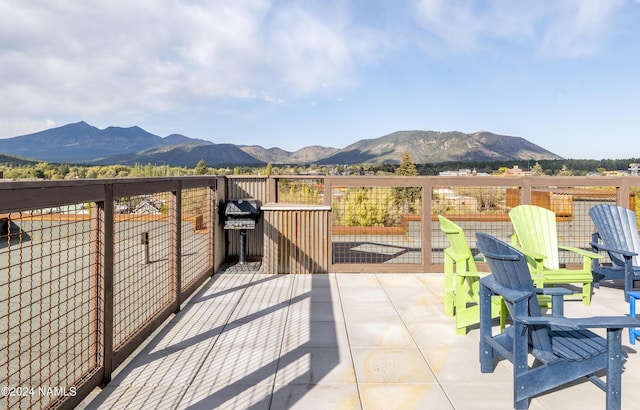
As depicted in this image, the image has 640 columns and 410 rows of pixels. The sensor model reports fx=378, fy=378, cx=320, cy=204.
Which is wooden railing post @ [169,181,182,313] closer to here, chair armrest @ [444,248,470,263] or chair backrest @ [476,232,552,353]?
chair armrest @ [444,248,470,263]

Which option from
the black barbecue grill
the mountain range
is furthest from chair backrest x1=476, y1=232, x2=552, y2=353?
the mountain range

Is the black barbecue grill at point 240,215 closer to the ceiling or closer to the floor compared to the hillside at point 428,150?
closer to the floor

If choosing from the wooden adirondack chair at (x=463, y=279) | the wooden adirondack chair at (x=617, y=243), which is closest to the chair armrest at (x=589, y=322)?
the wooden adirondack chair at (x=463, y=279)

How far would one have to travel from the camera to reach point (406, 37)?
21.5m

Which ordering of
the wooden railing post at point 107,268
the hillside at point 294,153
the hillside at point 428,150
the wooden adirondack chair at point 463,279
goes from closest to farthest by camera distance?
1. the wooden railing post at point 107,268
2. the wooden adirondack chair at point 463,279
3. the hillside at point 428,150
4. the hillside at point 294,153

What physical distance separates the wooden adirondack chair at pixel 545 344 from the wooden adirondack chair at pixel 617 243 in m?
2.84

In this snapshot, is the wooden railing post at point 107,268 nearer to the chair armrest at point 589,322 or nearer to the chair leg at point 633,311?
the chair armrest at point 589,322

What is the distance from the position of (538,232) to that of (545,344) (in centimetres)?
289

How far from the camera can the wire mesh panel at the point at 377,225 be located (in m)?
8.03

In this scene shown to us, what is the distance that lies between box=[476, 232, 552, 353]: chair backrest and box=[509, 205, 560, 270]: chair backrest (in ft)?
8.21

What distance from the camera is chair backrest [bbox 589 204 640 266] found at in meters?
4.89

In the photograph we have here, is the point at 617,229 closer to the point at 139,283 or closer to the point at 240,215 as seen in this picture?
the point at 240,215

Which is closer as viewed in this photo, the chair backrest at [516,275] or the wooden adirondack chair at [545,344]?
the wooden adirondack chair at [545,344]

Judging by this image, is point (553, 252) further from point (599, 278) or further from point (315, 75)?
point (315, 75)
